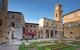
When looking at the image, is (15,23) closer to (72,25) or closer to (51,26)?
(72,25)

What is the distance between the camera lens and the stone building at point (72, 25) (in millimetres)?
14438

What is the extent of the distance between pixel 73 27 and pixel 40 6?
16.4ft

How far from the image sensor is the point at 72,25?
15.6m

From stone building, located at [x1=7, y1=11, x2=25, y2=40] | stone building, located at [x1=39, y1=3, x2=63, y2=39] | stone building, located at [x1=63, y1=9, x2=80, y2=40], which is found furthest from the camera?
Result: stone building, located at [x1=39, y1=3, x2=63, y2=39]

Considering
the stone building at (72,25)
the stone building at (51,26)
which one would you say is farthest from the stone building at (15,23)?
the stone building at (51,26)

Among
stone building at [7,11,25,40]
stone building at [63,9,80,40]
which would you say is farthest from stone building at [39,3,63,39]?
stone building at [7,11,25,40]

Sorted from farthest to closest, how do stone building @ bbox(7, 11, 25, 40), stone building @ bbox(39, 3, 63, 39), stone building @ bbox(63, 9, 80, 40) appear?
1. stone building @ bbox(39, 3, 63, 39)
2. stone building @ bbox(7, 11, 25, 40)
3. stone building @ bbox(63, 9, 80, 40)

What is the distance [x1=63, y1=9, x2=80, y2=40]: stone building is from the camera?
1444 cm

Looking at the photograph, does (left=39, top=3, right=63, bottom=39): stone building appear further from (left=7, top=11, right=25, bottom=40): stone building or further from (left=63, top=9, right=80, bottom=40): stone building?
(left=7, top=11, right=25, bottom=40): stone building

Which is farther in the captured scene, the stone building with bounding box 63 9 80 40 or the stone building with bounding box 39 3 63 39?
the stone building with bounding box 39 3 63 39

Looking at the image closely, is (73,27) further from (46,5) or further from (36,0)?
(36,0)

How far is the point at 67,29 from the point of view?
56.1 ft

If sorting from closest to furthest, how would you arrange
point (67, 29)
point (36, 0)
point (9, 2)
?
point (9, 2) < point (36, 0) < point (67, 29)

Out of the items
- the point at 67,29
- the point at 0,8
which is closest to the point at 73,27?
the point at 67,29
